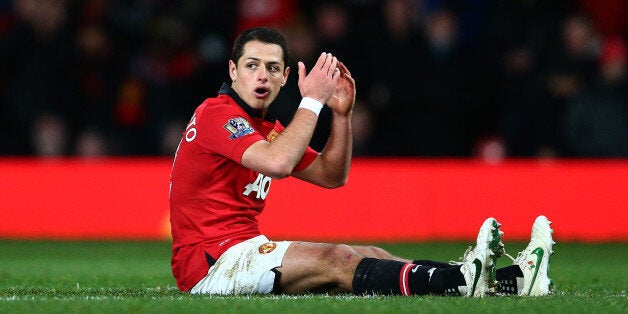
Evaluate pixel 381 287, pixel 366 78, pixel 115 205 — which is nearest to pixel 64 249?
pixel 115 205

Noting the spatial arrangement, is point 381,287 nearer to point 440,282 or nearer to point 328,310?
point 440,282

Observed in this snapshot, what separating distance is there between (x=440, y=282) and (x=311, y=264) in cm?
71

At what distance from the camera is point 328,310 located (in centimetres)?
586

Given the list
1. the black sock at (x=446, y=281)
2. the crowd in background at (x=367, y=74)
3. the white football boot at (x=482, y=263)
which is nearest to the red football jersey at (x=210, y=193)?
the black sock at (x=446, y=281)

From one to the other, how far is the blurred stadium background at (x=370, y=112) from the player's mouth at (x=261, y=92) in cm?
630

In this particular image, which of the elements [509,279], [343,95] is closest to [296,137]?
[343,95]

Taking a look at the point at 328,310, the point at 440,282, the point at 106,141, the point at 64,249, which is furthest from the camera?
the point at 106,141

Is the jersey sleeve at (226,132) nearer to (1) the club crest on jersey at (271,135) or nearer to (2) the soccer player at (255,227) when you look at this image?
(2) the soccer player at (255,227)

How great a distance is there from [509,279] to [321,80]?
5.09ft

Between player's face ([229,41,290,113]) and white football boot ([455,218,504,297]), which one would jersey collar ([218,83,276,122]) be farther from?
white football boot ([455,218,504,297])

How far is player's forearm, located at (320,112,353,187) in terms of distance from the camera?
7238 millimetres

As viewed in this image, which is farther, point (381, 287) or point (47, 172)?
point (47, 172)

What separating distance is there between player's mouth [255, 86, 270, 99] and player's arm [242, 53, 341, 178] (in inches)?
10.2

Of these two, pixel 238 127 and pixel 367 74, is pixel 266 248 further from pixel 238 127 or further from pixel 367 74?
pixel 367 74
